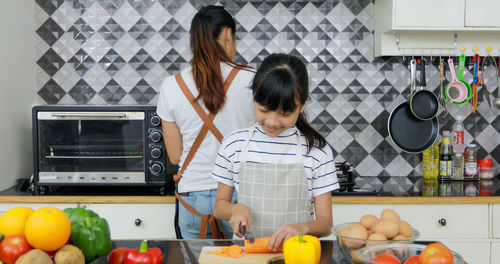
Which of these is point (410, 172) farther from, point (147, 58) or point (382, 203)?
point (147, 58)

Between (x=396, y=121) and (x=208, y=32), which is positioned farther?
(x=396, y=121)

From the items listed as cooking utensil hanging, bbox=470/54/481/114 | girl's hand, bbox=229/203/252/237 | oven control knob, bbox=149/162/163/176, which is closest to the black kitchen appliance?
oven control knob, bbox=149/162/163/176

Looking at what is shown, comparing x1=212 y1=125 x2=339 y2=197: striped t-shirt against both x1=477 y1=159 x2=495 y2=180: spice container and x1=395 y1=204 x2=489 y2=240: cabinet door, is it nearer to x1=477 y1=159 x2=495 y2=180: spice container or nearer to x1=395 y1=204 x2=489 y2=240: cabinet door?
x1=395 y1=204 x2=489 y2=240: cabinet door

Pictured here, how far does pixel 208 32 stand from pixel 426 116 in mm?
1382

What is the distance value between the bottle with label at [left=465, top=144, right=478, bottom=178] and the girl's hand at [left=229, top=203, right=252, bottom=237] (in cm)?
169

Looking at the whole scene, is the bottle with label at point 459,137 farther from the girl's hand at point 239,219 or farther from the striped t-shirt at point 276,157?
the girl's hand at point 239,219

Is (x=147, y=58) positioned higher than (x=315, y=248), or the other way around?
(x=147, y=58)

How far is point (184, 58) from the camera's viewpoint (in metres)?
2.79

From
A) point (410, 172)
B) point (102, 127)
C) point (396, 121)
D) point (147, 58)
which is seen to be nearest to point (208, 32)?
point (102, 127)

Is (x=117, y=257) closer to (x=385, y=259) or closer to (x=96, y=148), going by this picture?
(x=385, y=259)

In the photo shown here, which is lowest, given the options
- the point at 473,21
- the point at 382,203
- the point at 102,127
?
→ the point at 382,203

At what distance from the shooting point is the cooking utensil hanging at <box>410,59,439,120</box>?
2719 millimetres

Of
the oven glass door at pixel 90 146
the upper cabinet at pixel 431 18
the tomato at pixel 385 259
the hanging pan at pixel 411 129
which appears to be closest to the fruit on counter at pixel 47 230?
the tomato at pixel 385 259

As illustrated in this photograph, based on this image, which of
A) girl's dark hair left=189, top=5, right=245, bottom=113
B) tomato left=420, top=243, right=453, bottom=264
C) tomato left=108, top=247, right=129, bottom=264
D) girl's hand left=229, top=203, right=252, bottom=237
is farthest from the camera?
girl's dark hair left=189, top=5, right=245, bottom=113
